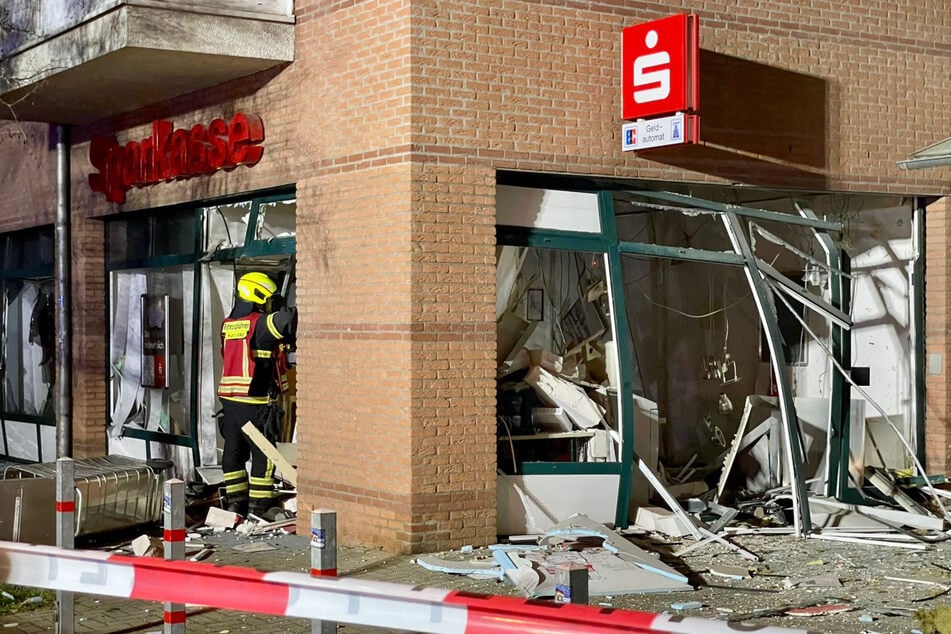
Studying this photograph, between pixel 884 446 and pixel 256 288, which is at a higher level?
pixel 256 288

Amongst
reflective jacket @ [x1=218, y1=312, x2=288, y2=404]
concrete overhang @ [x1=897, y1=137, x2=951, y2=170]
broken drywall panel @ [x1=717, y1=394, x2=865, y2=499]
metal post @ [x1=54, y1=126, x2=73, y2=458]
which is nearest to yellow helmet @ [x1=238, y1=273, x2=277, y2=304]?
reflective jacket @ [x1=218, y1=312, x2=288, y2=404]

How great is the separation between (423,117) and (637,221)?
380cm

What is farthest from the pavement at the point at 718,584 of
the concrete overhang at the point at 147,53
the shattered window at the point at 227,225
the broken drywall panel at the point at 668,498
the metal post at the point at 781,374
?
the concrete overhang at the point at 147,53

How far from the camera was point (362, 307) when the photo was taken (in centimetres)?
1129

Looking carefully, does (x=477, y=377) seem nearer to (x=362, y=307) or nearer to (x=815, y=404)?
(x=362, y=307)

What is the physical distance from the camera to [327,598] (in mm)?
4930

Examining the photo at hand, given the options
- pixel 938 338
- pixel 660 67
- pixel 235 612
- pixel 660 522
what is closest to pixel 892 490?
pixel 938 338

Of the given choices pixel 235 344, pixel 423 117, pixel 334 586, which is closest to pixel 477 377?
pixel 423 117

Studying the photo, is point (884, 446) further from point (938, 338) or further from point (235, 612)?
point (235, 612)

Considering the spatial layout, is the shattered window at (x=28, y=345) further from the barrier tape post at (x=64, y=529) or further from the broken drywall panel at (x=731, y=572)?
the broken drywall panel at (x=731, y=572)

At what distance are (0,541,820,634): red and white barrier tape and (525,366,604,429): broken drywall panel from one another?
6.74 meters

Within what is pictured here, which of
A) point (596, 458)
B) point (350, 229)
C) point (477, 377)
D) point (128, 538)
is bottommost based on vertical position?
point (128, 538)

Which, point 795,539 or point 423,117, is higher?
point 423,117

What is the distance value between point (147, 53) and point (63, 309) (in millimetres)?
5459
